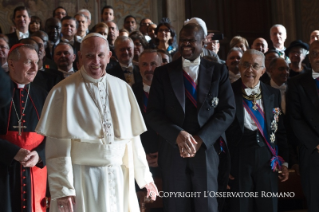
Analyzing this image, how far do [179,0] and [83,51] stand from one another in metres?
8.98

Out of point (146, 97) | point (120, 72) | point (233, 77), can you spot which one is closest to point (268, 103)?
point (146, 97)

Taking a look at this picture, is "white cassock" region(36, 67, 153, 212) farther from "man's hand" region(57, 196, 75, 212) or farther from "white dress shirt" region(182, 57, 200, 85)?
"white dress shirt" region(182, 57, 200, 85)

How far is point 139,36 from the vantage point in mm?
7121

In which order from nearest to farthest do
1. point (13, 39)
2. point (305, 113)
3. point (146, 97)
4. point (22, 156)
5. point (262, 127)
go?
1. point (22, 156)
2. point (262, 127)
3. point (305, 113)
4. point (146, 97)
5. point (13, 39)

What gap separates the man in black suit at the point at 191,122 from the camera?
154 inches

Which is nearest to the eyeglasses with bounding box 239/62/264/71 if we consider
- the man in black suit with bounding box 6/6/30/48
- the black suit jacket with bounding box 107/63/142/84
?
the black suit jacket with bounding box 107/63/142/84

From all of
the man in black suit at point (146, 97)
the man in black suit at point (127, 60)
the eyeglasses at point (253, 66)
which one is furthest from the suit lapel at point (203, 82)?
the man in black suit at point (127, 60)

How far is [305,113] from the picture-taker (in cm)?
473

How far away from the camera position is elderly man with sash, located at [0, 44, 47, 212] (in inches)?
155

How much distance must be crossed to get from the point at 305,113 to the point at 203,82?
1.23 m

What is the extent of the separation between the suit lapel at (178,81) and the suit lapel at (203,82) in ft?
0.45

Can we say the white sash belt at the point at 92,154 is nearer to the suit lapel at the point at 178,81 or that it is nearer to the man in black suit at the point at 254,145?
the suit lapel at the point at 178,81

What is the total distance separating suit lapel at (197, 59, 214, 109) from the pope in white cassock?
73 cm

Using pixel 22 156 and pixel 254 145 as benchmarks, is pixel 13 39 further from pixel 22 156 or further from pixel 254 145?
pixel 254 145
